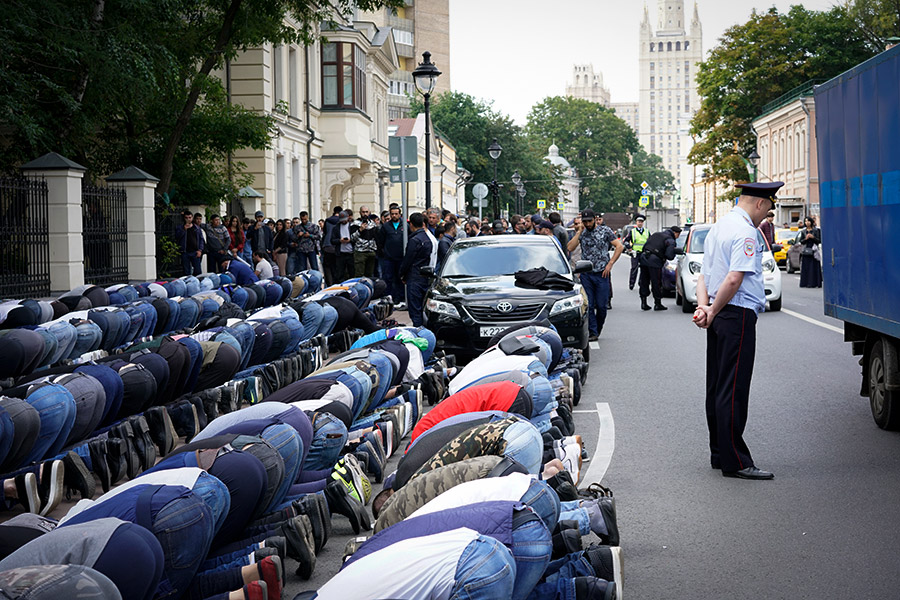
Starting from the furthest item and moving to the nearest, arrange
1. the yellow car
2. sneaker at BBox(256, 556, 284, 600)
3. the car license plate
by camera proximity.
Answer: the yellow car, the car license plate, sneaker at BBox(256, 556, 284, 600)

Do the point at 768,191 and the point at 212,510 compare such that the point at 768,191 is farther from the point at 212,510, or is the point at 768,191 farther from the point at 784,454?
the point at 212,510

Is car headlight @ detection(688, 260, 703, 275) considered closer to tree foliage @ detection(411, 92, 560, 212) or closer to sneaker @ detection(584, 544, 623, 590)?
sneaker @ detection(584, 544, 623, 590)

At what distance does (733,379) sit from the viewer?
743 cm

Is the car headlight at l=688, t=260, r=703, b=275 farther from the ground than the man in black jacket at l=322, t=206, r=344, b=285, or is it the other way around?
the man in black jacket at l=322, t=206, r=344, b=285

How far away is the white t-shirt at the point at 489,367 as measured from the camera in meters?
6.95

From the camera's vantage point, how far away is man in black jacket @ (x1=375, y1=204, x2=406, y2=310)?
2014cm

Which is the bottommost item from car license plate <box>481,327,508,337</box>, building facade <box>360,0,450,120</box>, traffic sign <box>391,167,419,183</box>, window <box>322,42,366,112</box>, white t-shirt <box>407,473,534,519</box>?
white t-shirt <box>407,473,534,519</box>

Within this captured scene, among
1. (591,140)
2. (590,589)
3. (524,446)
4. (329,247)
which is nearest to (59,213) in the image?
(329,247)

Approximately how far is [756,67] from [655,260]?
53364 mm

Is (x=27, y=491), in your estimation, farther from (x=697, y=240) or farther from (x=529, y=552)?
(x=697, y=240)

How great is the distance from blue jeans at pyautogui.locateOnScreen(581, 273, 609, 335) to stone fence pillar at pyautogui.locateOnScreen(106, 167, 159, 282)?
324 inches

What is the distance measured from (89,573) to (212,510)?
1288 mm

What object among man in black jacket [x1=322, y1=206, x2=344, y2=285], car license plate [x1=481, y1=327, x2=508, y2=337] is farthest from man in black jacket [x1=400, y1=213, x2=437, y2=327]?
man in black jacket [x1=322, y1=206, x2=344, y2=285]

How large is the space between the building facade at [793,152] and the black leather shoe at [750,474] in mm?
57280
